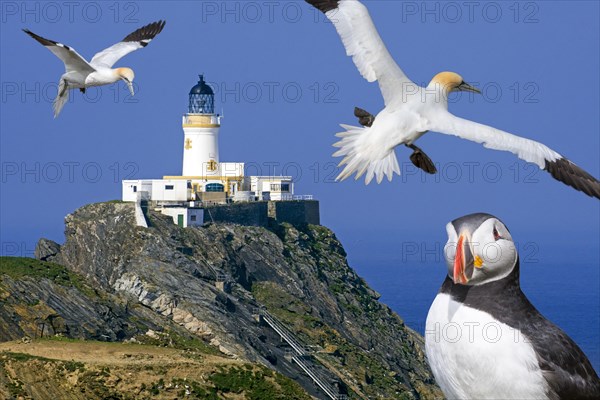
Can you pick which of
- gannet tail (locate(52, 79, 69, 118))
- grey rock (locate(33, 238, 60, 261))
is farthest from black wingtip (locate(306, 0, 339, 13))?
grey rock (locate(33, 238, 60, 261))

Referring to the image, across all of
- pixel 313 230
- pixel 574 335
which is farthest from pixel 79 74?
pixel 574 335

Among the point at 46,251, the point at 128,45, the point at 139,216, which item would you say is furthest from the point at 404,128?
the point at 46,251

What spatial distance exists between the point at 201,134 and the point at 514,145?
80.8 metres

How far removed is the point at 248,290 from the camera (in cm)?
8138

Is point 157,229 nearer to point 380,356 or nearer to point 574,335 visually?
point 380,356

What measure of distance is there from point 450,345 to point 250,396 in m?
39.5

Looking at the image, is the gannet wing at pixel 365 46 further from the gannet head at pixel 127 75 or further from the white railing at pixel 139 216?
the white railing at pixel 139 216

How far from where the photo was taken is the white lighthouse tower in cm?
9200

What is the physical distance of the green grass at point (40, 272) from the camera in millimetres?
60188

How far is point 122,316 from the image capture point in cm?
6056

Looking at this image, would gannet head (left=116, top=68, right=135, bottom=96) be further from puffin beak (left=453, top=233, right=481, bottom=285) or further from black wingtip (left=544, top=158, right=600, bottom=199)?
puffin beak (left=453, top=233, right=481, bottom=285)

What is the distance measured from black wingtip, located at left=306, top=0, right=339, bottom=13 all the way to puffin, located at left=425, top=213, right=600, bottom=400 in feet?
18.1

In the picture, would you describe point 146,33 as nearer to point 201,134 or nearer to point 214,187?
point 214,187

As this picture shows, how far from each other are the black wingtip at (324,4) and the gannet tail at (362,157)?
1520mm
